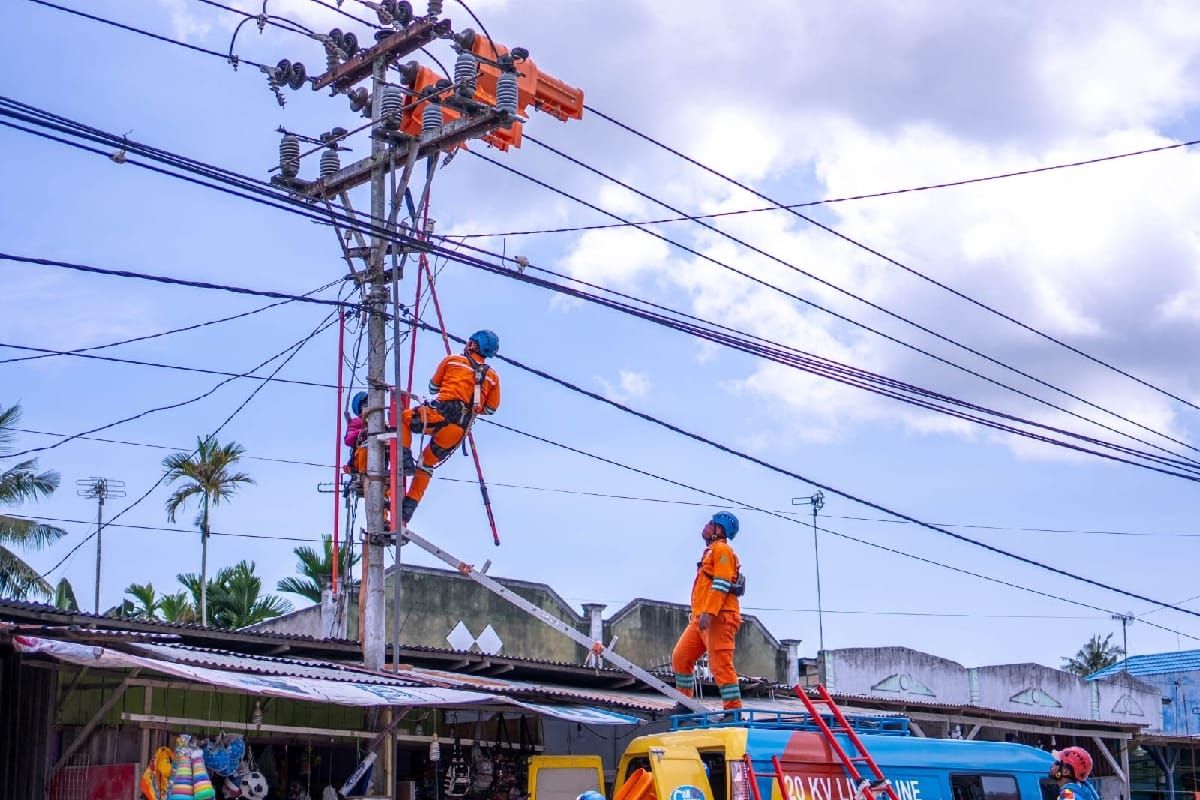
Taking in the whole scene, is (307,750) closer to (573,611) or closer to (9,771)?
(9,771)

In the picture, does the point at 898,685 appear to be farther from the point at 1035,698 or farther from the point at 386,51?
the point at 386,51

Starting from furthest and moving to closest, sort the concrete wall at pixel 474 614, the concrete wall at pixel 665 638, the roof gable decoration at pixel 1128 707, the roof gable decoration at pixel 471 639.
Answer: the roof gable decoration at pixel 1128 707 → the concrete wall at pixel 665 638 → the roof gable decoration at pixel 471 639 → the concrete wall at pixel 474 614

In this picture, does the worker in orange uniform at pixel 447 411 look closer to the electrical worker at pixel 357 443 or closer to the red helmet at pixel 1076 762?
the electrical worker at pixel 357 443

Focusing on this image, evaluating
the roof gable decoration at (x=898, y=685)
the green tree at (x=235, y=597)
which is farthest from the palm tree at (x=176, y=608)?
the roof gable decoration at (x=898, y=685)

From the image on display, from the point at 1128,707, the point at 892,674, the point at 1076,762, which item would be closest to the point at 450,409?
the point at 1076,762

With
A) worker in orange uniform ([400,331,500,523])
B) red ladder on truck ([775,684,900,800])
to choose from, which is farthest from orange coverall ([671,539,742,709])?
worker in orange uniform ([400,331,500,523])

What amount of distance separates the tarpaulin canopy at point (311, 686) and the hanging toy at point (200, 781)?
3.14 ft

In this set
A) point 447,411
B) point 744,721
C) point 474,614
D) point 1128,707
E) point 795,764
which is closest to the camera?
point 795,764

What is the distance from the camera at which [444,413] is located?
15047 mm

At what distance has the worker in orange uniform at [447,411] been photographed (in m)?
15.0

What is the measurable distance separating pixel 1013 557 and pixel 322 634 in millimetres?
14235

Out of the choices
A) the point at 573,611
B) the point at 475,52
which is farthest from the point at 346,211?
the point at 573,611

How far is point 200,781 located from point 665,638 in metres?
21.8

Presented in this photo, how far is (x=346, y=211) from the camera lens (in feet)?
50.0
